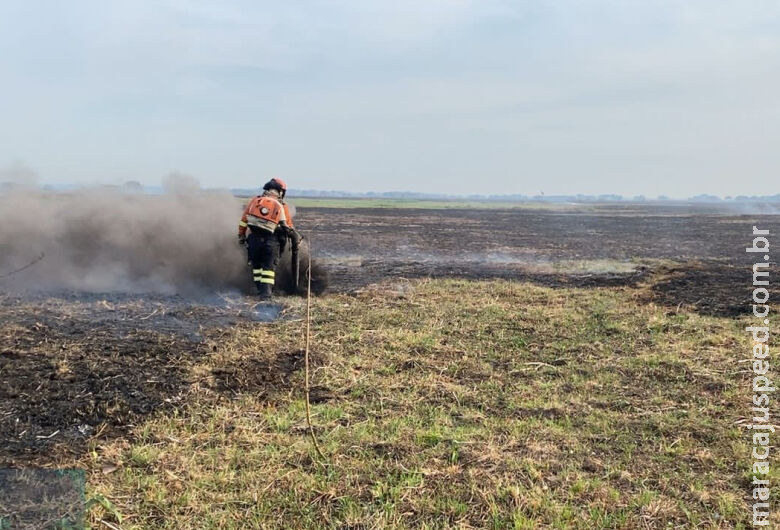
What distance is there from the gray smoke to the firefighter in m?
1.22

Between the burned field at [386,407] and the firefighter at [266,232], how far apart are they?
2.11 ft

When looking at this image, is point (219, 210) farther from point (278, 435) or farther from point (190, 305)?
point (278, 435)

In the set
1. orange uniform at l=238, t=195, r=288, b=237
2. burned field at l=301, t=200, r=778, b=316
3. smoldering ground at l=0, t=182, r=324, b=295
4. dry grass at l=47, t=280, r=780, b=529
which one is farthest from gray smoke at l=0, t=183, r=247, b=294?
dry grass at l=47, t=280, r=780, b=529

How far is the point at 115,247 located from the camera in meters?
12.2

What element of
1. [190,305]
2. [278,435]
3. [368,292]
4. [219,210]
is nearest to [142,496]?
[278,435]

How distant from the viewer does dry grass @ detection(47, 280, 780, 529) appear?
12.1 feet

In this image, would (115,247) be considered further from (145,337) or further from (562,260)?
(562,260)

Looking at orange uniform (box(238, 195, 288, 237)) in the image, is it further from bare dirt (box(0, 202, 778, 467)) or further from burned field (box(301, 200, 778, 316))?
burned field (box(301, 200, 778, 316))

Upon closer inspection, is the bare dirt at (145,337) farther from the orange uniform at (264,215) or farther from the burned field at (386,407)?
the orange uniform at (264,215)

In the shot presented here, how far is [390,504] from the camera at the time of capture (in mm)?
3697

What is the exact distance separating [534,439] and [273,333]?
4.40 m

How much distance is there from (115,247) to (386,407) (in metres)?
9.15

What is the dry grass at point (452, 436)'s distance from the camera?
145 inches

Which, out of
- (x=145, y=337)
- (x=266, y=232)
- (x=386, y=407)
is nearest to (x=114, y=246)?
(x=266, y=232)
